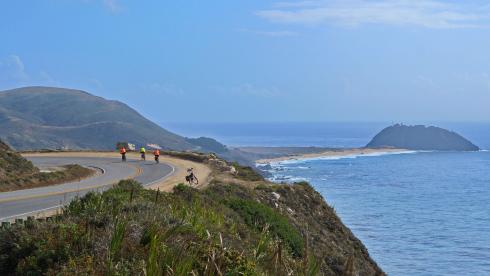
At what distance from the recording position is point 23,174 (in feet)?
114

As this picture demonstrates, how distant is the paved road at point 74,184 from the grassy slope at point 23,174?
961 millimetres

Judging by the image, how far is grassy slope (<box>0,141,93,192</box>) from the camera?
3154 cm

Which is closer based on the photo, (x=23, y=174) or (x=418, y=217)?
(x=23, y=174)

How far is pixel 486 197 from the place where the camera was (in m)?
87.0

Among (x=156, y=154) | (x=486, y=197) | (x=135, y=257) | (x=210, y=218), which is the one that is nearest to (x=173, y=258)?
(x=135, y=257)

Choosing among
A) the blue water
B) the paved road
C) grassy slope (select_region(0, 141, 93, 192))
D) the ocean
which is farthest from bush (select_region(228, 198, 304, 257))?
the blue water

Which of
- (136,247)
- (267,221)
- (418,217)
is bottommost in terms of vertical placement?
(418,217)

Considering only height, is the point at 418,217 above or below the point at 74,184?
below

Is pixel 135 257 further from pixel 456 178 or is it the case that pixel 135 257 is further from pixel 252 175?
pixel 456 178

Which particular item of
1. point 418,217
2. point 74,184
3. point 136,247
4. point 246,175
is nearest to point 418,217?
point 418,217

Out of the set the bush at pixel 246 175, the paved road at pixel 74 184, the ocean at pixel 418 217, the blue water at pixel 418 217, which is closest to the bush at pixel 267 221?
the paved road at pixel 74 184

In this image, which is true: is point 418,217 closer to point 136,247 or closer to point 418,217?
point 418,217

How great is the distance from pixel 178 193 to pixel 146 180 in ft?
34.2

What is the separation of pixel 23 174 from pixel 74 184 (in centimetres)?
322
